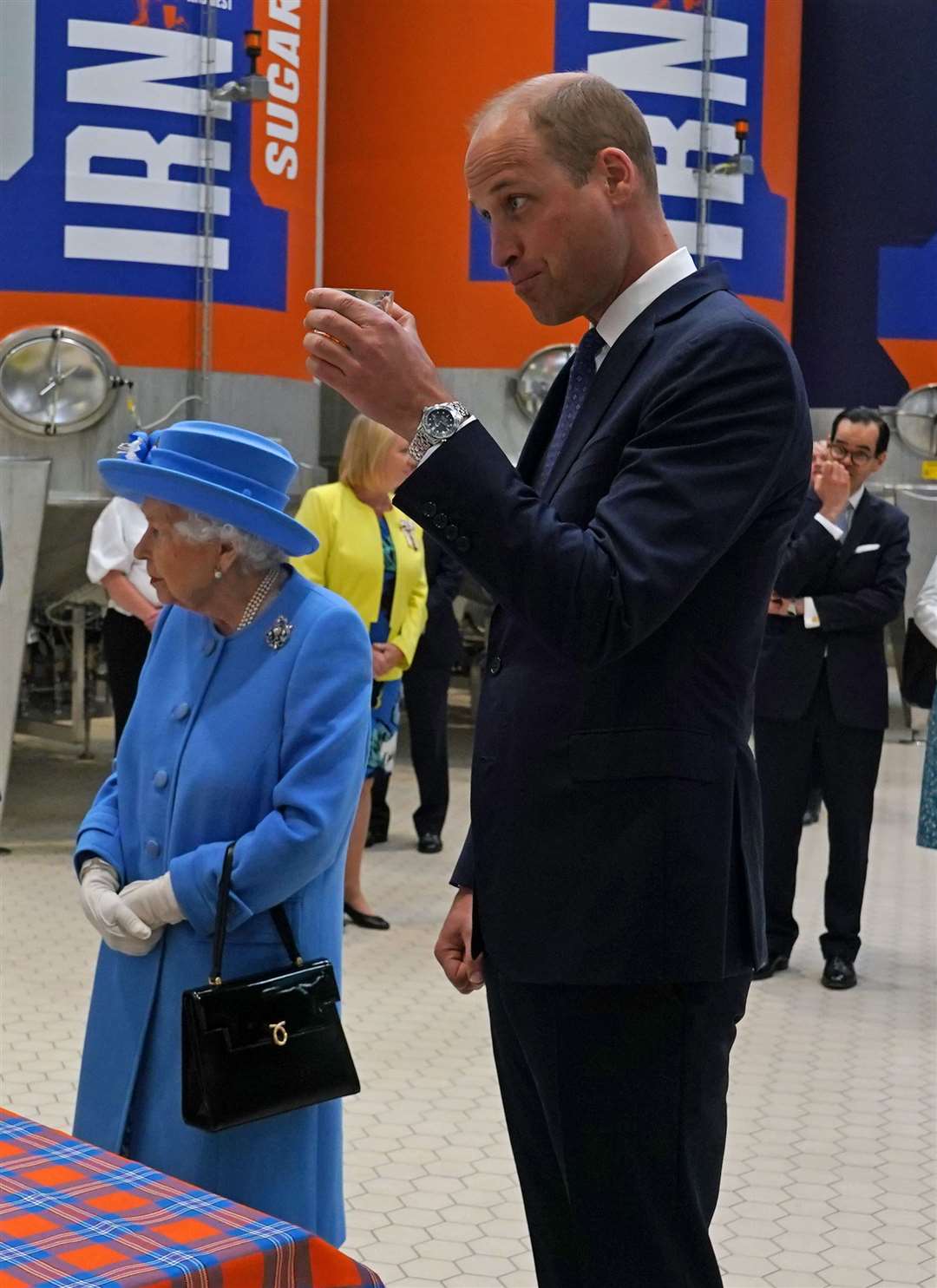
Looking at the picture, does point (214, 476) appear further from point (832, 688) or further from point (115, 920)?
point (832, 688)

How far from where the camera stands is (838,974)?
538 centimetres

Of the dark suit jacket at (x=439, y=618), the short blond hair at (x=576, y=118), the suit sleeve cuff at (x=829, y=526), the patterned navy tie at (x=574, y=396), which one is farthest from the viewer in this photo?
the dark suit jacket at (x=439, y=618)

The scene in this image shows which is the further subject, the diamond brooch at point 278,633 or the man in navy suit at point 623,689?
the diamond brooch at point 278,633

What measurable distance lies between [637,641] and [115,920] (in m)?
1.21

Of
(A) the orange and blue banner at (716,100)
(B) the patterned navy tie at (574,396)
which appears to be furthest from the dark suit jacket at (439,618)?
(B) the patterned navy tie at (574,396)

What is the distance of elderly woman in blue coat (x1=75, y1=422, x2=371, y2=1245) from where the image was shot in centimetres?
249

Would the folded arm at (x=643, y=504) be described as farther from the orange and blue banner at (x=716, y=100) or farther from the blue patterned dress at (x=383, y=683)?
the orange and blue banner at (x=716, y=100)

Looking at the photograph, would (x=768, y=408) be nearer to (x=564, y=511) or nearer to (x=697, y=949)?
(x=564, y=511)

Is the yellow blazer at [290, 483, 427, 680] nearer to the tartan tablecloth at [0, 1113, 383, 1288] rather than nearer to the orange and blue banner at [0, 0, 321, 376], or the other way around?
the orange and blue banner at [0, 0, 321, 376]

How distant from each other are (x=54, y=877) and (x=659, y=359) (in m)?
5.34

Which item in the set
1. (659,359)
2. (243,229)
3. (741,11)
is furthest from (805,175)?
(659,359)

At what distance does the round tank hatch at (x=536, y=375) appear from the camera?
834 cm

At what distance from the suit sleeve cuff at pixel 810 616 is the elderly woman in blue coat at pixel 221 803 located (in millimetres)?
2918

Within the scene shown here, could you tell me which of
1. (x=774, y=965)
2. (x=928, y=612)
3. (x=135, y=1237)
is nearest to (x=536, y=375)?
(x=928, y=612)
